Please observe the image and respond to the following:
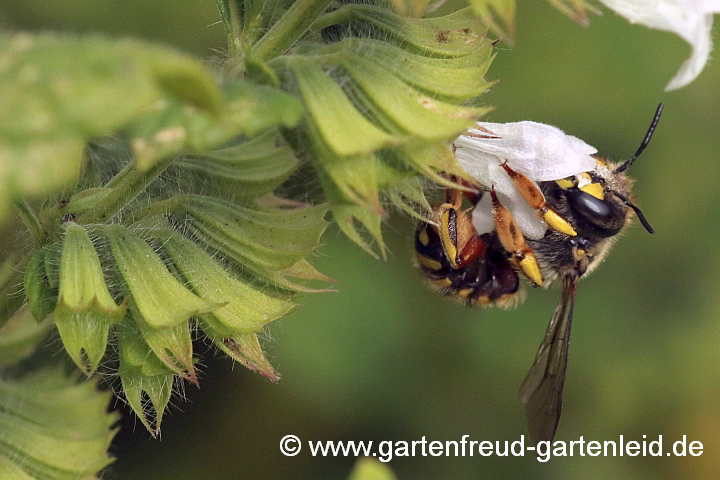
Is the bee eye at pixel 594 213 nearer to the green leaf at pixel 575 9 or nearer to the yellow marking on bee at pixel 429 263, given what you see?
the yellow marking on bee at pixel 429 263

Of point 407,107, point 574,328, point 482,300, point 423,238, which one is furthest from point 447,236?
point 574,328

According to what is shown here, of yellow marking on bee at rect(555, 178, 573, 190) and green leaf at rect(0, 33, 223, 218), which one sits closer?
green leaf at rect(0, 33, 223, 218)

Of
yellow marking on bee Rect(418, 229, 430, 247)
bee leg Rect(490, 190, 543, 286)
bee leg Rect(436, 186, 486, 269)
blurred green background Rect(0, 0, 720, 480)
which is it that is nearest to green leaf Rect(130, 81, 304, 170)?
bee leg Rect(436, 186, 486, 269)

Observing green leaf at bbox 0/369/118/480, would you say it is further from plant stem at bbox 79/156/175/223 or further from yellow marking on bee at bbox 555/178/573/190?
yellow marking on bee at bbox 555/178/573/190

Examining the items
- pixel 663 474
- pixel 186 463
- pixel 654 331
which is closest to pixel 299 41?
pixel 186 463

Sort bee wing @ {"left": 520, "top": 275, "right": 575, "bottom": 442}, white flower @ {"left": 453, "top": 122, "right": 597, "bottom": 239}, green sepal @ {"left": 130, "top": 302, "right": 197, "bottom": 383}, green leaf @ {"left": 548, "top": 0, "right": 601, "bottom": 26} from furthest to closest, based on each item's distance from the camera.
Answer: bee wing @ {"left": 520, "top": 275, "right": 575, "bottom": 442} < white flower @ {"left": 453, "top": 122, "right": 597, "bottom": 239} < green sepal @ {"left": 130, "top": 302, "right": 197, "bottom": 383} < green leaf @ {"left": 548, "top": 0, "right": 601, "bottom": 26}

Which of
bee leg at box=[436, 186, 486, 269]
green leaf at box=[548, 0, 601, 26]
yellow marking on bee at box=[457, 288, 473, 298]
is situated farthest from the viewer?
yellow marking on bee at box=[457, 288, 473, 298]

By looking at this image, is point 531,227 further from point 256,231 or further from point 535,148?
point 256,231

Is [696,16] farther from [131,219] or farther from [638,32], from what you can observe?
[638,32]
